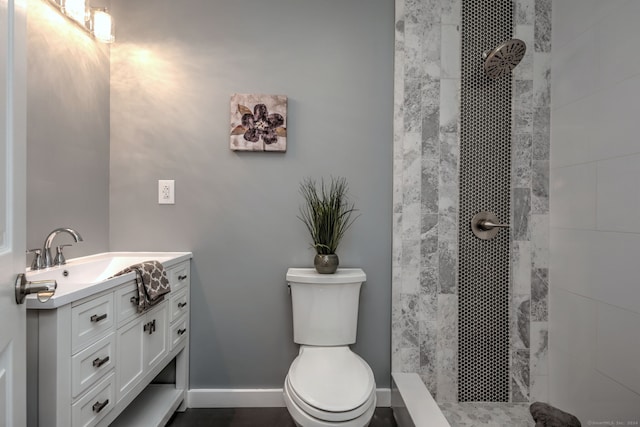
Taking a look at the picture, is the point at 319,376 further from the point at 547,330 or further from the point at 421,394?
the point at 547,330

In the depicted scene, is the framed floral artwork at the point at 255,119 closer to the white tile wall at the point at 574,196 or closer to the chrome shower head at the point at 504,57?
the chrome shower head at the point at 504,57

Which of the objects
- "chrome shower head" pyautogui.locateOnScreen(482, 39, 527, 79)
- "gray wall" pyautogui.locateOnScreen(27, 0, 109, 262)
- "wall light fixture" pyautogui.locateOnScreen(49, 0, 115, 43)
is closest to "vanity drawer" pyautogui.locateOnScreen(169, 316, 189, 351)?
"gray wall" pyautogui.locateOnScreen(27, 0, 109, 262)

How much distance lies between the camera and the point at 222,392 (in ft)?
6.01

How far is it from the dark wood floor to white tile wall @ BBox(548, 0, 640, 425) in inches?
35.6

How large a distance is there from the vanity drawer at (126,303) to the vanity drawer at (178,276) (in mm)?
303

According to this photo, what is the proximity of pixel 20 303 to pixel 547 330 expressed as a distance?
2.19m

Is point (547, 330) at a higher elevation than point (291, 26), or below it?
below

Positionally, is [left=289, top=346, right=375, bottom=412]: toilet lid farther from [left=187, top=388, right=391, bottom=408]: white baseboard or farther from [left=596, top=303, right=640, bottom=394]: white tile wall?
[left=596, top=303, right=640, bottom=394]: white tile wall

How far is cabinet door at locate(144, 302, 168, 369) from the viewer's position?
140 cm

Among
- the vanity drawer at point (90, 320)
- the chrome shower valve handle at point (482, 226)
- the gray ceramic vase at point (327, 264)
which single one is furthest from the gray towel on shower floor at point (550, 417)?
the vanity drawer at point (90, 320)

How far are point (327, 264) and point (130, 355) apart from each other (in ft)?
2.95

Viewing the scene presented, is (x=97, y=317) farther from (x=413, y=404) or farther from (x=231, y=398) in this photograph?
(x=413, y=404)

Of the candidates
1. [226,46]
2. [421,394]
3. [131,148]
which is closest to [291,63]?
[226,46]

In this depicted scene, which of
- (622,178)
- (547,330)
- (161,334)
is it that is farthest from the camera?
(547,330)
